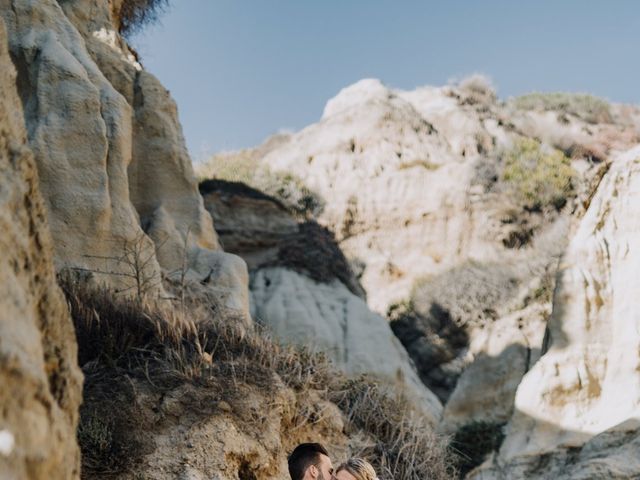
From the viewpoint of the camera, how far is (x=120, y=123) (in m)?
9.72

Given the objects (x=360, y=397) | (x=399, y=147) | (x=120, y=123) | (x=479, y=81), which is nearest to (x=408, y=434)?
(x=360, y=397)

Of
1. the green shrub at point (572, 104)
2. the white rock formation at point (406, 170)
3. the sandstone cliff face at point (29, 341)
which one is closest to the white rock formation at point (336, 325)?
the white rock formation at point (406, 170)

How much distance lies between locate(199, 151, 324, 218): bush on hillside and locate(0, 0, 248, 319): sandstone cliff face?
1193cm

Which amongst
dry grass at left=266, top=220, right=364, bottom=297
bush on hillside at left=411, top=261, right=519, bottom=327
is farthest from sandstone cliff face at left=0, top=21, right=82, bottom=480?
bush on hillside at left=411, top=261, right=519, bottom=327

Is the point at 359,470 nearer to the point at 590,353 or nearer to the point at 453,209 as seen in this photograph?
the point at 590,353

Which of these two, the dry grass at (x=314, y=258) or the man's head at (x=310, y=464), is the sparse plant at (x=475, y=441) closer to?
the dry grass at (x=314, y=258)

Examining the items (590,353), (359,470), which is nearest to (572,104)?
(590,353)

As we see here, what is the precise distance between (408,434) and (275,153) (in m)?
20.1

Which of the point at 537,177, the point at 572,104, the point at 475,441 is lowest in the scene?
the point at 475,441

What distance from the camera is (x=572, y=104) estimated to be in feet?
113

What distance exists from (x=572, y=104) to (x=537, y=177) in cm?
1095

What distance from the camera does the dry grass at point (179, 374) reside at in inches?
233

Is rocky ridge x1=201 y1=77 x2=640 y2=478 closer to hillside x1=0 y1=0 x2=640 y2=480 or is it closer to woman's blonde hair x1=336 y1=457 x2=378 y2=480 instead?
hillside x1=0 y1=0 x2=640 y2=480

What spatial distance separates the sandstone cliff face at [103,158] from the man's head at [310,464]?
119 inches
